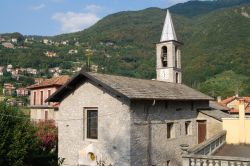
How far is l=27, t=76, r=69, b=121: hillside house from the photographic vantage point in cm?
3859

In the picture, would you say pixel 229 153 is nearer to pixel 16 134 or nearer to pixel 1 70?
pixel 16 134

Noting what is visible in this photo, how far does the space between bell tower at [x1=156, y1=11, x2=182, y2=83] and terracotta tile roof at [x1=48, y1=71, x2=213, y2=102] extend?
18.3ft

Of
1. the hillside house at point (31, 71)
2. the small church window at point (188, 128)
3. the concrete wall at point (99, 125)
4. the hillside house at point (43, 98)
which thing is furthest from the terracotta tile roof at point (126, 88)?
the hillside house at point (31, 71)

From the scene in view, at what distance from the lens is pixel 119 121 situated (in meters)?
16.7

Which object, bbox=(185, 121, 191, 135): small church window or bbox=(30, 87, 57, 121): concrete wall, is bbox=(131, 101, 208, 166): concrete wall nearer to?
bbox=(185, 121, 191, 135): small church window

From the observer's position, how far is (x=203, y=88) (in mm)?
72375

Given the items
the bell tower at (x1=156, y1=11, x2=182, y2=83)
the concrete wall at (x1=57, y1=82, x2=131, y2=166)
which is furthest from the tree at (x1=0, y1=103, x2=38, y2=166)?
the bell tower at (x1=156, y1=11, x2=182, y2=83)

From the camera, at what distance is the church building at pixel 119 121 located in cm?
1656

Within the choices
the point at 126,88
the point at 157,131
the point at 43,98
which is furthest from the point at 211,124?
the point at 43,98

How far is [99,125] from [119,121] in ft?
4.14

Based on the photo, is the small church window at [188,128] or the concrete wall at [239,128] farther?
the small church window at [188,128]

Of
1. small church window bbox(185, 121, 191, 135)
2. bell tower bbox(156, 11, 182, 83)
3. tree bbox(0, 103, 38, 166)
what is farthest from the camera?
bell tower bbox(156, 11, 182, 83)

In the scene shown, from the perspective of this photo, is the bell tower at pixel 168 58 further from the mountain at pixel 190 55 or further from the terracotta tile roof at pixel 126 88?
the mountain at pixel 190 55

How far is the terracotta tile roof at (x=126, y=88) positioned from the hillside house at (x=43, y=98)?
63.2ft
